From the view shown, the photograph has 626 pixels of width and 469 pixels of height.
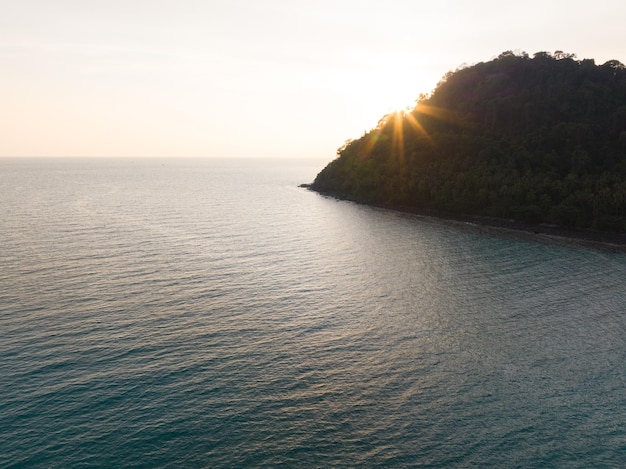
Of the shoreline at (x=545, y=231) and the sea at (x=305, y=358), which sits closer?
the sea at (x=305, y=358)

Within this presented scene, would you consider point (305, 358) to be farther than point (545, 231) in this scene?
No

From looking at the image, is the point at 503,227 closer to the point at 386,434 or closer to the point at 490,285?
Result: the point at 490,285

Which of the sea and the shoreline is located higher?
the shoreline

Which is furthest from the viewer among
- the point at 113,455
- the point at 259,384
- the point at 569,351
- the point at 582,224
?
the point at 582,224

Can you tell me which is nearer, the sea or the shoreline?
the sea

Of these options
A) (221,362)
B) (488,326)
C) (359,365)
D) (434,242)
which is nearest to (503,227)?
(434,242)

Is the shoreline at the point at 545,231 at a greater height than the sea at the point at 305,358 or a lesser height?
greater

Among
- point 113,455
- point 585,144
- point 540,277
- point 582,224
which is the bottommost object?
point 113,455

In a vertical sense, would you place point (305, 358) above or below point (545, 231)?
below
